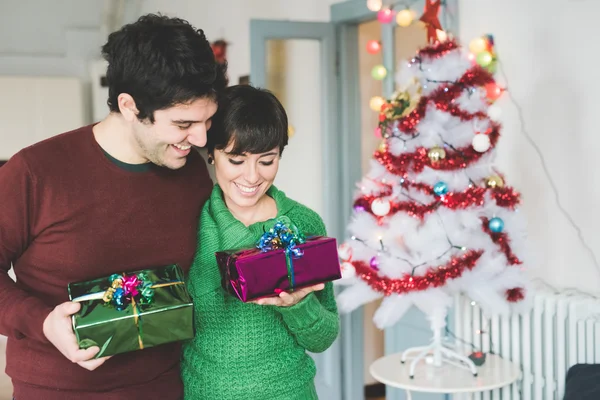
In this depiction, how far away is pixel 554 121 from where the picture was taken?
99.7 inches

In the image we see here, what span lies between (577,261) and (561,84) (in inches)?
23.7

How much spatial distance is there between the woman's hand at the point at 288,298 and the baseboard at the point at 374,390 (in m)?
2.85

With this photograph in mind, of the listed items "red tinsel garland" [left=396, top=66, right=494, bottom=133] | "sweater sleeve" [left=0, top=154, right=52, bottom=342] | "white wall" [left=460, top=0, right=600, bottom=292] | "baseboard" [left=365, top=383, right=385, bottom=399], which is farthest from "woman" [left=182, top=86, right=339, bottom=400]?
"baseboard" [left=365, top=383, right=385, bottom=399]

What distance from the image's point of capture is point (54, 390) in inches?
56.6

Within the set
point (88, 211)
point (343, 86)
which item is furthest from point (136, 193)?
point (343, 86)

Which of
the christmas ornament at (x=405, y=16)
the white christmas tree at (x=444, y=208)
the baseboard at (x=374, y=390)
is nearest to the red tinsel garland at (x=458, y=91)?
the white christmas tree at (x=444, y=208)

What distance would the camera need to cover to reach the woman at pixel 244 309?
59.8 inches

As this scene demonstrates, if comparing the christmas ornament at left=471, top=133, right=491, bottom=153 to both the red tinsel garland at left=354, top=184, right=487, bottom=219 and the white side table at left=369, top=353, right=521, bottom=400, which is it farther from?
the white side table at left=369, top=353, right=521, bottom=400

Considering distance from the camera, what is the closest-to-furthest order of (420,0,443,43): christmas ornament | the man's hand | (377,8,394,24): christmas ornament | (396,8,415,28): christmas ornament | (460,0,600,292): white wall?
1. the man's hand
2. (460,0,600,292): white wall
3. (420,0,443,43): christmas ornament
4. (396,8,415,28): christmas ornament
5. (377,8,394,24): christmas ornament

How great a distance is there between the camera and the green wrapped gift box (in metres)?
1.29

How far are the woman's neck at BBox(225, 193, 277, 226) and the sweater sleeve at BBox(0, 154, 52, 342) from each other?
434 mm

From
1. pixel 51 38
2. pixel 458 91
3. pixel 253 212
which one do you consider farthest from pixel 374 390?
pixel 51 38

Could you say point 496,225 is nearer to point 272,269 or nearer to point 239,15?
point 272,269

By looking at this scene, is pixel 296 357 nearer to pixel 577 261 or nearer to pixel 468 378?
pixel 468 378
